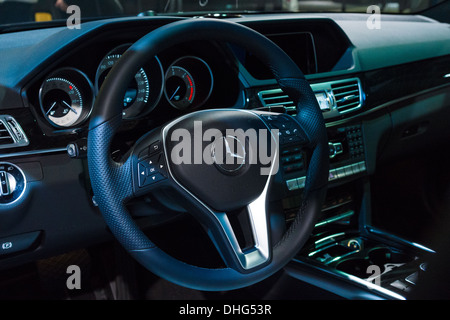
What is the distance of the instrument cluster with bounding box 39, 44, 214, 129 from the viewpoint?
4.51ft

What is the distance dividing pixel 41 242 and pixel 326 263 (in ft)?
3.02

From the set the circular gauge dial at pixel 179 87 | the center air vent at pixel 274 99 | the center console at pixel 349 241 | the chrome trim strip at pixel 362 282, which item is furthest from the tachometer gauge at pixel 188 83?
the chrome trim strip at pixel 362 282

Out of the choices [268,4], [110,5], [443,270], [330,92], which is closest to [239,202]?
[443,270]

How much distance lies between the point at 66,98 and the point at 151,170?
16.5 inches

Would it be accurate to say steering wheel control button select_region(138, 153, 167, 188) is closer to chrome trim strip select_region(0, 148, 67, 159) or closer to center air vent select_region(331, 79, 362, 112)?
chrome trim strip select_region(0, 148, 67, 159)

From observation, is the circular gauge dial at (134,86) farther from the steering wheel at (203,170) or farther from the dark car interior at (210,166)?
the steering wheel at (203,170)

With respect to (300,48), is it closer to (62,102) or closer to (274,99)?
(274,99)

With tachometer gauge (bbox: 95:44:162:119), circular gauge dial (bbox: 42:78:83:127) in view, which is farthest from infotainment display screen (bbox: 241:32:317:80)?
circular gauge dial (bbox: 42:78:83:127)

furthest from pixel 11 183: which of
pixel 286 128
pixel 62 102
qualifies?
pixel 286 128

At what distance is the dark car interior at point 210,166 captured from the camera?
117cm

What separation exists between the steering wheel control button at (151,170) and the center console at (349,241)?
483 millimetres

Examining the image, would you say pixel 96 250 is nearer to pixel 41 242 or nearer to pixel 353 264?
pixel 41 242

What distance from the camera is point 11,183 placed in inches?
52.5
